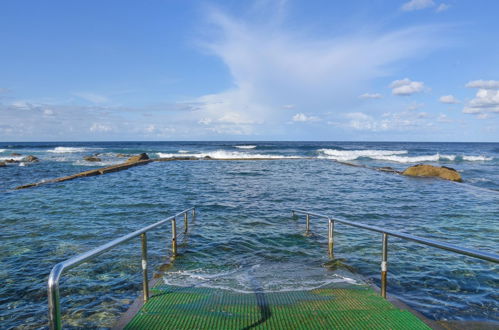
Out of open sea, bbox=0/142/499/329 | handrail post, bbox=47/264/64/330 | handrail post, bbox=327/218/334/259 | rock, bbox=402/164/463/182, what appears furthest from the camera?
rock, bbox=402/164/463/182

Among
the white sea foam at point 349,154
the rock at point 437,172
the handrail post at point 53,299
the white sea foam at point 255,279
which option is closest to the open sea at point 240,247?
the white sea foam at point 255,279

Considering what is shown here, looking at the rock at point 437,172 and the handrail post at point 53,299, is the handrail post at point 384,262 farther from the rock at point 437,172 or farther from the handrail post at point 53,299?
the rock at point 437,172

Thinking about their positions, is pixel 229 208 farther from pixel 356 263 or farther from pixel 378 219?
pixel 356 263

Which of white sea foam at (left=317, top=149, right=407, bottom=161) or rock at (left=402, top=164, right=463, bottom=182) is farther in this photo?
white sea foam at (left=317, top=149, right=407, bottom=161)

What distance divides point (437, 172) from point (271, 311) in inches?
819

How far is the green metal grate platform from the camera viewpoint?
10.4 feet

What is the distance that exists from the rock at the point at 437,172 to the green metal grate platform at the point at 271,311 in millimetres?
18753

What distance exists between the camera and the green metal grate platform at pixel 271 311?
318cm

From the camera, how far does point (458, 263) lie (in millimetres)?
6074

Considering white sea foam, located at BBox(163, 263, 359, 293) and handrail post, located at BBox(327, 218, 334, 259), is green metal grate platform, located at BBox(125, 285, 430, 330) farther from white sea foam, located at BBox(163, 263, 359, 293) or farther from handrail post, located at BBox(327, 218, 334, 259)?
handrail post, located at BBox(327, 218, 334, 259)

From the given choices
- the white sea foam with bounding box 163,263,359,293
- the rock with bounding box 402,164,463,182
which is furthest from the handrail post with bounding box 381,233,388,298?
the rock with bounding box 402,164,463,182

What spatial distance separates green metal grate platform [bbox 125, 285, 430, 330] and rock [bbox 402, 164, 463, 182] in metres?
18.8

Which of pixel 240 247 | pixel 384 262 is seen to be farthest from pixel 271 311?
pixel 240 247

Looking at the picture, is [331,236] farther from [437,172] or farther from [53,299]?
[437,172]
